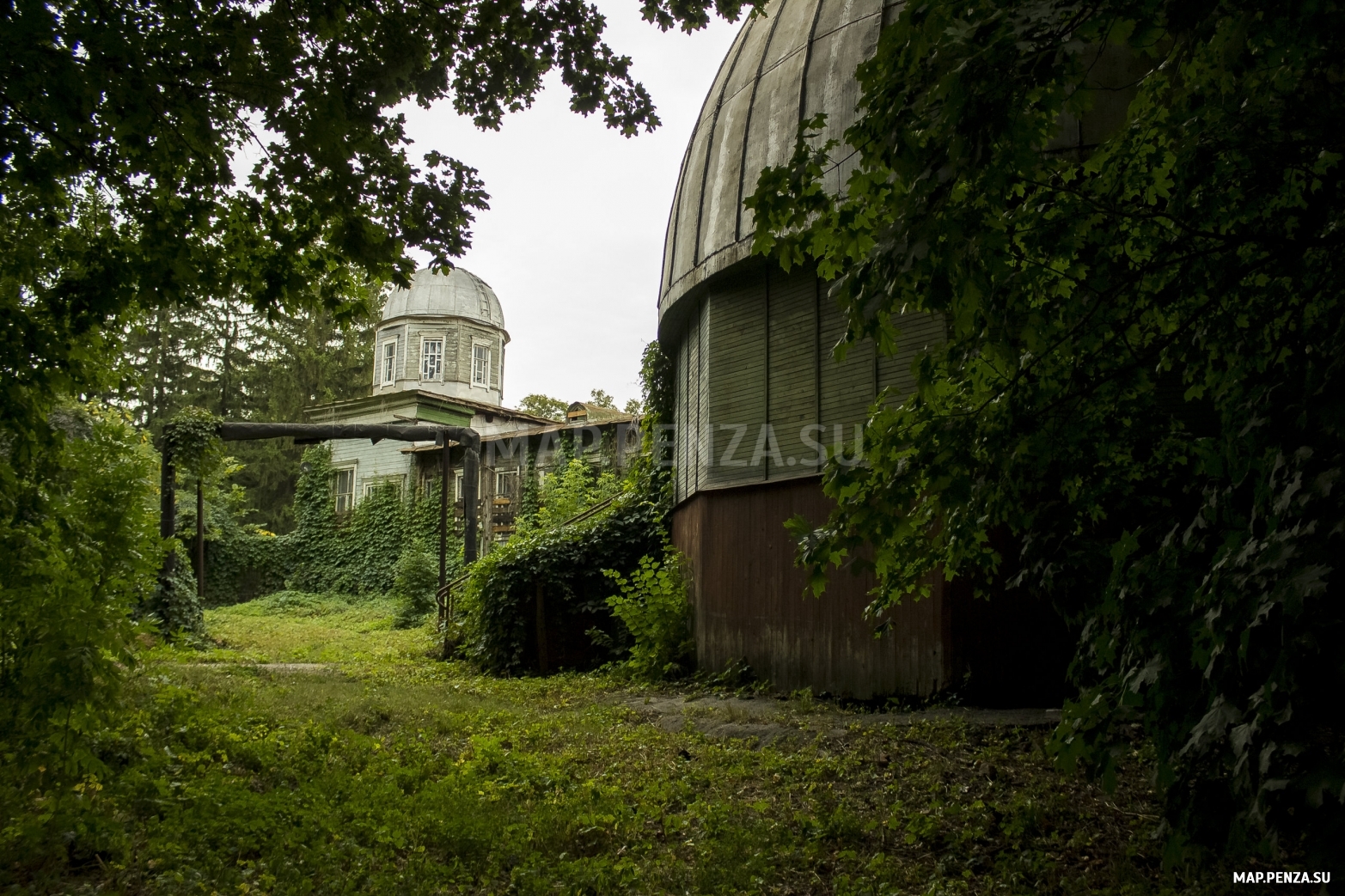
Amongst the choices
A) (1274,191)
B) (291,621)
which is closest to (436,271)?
(1274,191)

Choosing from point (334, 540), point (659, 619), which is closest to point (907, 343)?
point (659, 619)

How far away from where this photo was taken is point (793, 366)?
1005cm

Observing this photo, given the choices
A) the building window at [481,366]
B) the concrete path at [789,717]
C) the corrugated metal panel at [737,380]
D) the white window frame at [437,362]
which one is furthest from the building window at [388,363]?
the concrete path at [789,717]

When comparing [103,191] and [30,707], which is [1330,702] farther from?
[103,191]

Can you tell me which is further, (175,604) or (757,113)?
(175,604)

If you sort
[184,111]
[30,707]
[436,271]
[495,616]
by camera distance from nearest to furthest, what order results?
[30,707]
[184,111]
[436,271]
[495,616]

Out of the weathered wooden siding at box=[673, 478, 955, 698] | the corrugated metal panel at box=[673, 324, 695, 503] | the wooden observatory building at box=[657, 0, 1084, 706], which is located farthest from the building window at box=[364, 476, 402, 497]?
the weathered wooden siding at box=[673, 478, 955, 698]

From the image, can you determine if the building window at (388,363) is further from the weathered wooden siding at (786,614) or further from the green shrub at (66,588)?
the green shrub at (66,588)

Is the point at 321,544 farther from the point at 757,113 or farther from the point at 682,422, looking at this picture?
the point at 757,113

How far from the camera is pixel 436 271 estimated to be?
577 cm

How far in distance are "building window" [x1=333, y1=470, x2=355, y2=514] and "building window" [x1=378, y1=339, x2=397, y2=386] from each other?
875 cm

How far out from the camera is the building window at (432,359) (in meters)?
39.2

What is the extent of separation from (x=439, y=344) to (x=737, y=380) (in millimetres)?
30927

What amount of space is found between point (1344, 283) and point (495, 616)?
12.2 m
